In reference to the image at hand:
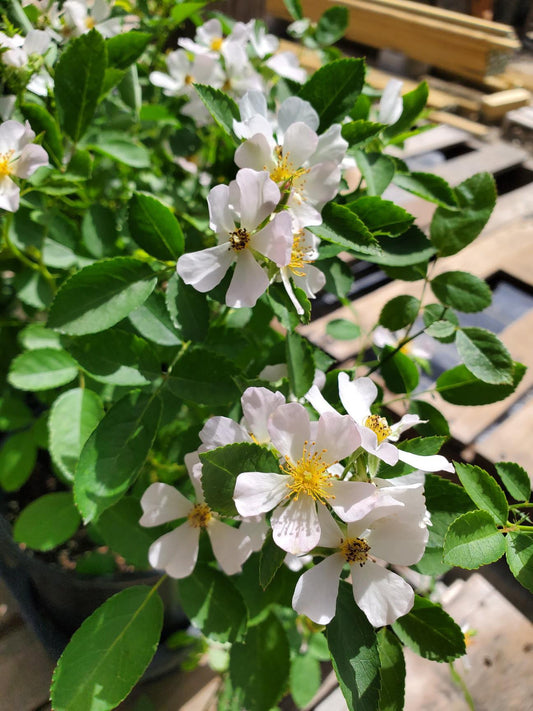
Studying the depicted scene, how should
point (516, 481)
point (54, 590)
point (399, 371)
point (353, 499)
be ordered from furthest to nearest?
point (54, 590) → point (399, 371) → point (516, 481) → point (353, 499)

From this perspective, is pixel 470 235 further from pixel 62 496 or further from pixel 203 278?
pixel 62 496

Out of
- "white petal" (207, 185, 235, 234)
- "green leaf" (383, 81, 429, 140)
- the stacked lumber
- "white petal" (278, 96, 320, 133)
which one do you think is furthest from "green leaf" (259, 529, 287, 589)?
the stacked lumber

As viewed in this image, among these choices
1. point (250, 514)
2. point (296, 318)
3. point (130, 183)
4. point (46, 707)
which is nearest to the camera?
point (250, 514)

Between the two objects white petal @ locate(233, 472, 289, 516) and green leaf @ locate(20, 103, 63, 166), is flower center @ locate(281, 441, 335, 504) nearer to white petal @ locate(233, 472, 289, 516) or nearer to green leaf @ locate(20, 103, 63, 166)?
white petal @ locate(233, 472, 289, 516)

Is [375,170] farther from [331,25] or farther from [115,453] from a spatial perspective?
[331,25]

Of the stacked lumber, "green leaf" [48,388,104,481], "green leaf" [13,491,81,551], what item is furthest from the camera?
the stacked lumber

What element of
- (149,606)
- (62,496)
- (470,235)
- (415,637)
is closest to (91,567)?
(62,496)

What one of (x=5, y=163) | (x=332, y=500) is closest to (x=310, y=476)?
(x=332, y=500)
